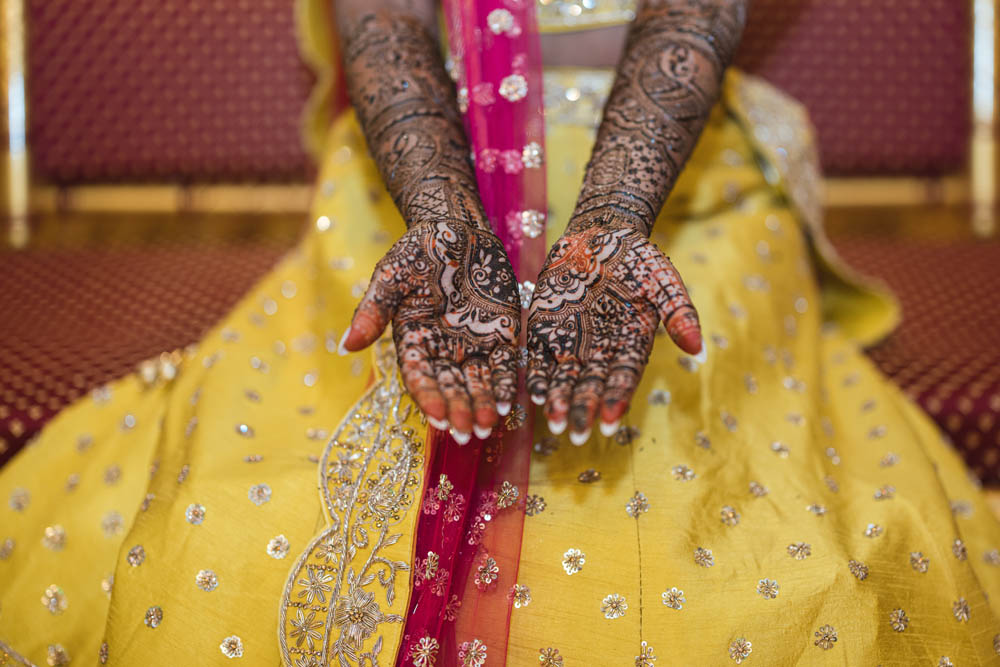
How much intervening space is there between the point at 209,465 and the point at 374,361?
0.55ft

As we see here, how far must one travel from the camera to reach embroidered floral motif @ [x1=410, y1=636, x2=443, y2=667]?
520mm

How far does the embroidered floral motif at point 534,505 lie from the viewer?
22.8 inches

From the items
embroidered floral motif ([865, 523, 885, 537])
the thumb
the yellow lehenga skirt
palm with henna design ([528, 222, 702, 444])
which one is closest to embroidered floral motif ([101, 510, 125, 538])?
the yellow lehenga skirt

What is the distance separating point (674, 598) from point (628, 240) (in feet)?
0.90

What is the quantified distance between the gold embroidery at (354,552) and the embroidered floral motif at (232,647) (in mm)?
49

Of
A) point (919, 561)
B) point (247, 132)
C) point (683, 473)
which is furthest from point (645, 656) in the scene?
point (247, 132)

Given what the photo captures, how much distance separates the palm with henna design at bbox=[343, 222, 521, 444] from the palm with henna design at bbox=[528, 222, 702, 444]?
3 cm

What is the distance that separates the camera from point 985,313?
1.12 metres

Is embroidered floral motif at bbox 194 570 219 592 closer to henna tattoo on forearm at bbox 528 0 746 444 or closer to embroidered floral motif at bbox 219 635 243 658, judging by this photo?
embroidered floral motif at bbox 219 635 243 658

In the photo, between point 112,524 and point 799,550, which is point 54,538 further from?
point 799,550

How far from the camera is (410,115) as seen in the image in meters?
0.73

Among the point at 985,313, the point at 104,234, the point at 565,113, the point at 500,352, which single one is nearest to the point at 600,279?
the point at 500,352

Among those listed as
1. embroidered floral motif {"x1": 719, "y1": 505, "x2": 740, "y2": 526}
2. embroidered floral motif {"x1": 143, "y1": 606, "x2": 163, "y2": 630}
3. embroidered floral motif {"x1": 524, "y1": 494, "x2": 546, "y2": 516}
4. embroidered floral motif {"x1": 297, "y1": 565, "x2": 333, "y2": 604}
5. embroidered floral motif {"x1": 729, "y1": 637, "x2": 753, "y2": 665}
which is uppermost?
embroidered floral motif {"x1": 524, "y1": 494, "x2": 546, "y2": 516}

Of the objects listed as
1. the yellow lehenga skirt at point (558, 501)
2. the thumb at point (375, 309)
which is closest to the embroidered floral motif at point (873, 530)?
the yellow lehenga skirt at point (558, 501)
